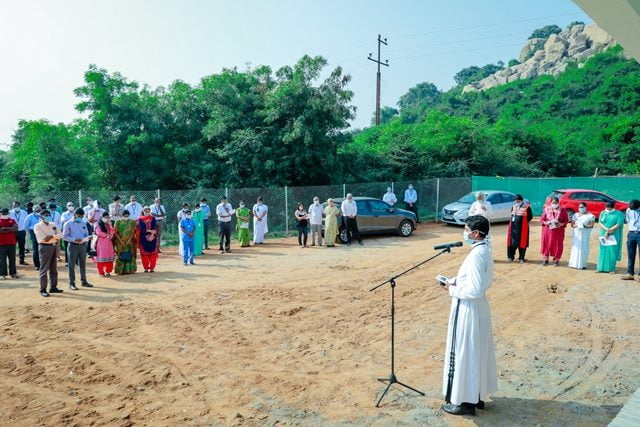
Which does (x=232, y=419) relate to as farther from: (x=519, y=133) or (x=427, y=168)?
(x=519, y=133)

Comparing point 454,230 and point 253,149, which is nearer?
point 454,230

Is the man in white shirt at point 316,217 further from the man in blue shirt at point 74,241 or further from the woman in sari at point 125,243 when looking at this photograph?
the man in blue shirt at point 74,241

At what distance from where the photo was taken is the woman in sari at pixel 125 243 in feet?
40.8

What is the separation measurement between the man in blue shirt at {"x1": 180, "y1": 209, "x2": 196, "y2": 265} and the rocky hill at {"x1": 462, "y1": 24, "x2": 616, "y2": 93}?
10264 centimetres

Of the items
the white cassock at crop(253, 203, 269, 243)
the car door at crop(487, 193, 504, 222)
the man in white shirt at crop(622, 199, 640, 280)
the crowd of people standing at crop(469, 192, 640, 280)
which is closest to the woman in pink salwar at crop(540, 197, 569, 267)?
the crowd of people standing at crop(469, 192, 640, 280)

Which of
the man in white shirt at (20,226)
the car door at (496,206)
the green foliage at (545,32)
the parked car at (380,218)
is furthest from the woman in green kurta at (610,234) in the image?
the green foliage at (545,32)

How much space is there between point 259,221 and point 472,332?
530 inches

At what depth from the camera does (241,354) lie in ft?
23.0

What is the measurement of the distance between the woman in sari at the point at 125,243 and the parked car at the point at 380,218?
25.3 ft

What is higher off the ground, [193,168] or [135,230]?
[193,168]

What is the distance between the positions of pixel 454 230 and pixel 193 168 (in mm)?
12247

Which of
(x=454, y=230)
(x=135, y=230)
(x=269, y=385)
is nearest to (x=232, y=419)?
(x=269, y=385)

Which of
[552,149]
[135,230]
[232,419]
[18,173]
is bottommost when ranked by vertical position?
[232,419]

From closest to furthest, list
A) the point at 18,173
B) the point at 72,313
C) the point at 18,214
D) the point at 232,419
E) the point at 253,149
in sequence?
the point at 232,419 < the point at 72,313 < the point at 18,214 < the point at 18,173 < the point at 253,149
